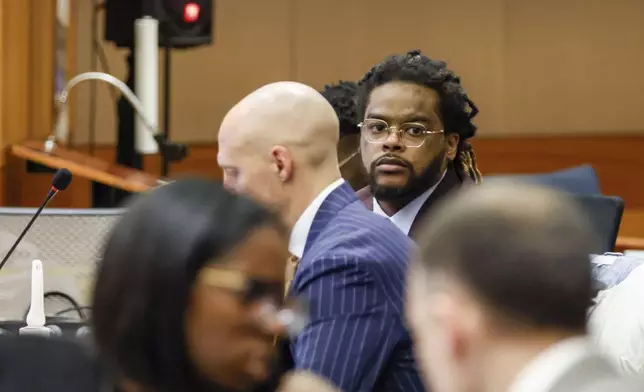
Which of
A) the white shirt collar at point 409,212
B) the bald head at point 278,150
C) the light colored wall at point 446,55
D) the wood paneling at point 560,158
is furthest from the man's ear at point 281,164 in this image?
the light colored wall at point 446,55

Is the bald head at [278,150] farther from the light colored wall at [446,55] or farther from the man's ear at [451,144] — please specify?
the light colored wall at [446,55]

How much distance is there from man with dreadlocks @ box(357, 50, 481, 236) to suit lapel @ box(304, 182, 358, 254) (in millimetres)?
727

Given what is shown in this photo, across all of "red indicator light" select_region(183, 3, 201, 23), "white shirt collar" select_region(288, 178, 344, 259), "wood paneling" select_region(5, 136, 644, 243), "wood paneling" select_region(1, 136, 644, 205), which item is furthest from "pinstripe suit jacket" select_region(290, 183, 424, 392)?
"wood paneling" select_region(1, 136, 644, 205)

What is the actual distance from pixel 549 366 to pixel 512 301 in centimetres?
7

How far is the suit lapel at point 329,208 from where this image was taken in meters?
1.84

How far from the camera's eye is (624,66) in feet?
21.4

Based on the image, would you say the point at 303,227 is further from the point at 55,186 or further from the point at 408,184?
the point at 408,184

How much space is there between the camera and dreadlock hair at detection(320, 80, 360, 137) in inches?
116

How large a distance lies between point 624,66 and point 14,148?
415 centimetres

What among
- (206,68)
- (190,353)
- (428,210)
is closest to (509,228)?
(190,353)

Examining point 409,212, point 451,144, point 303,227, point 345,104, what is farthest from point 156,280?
point 345,104

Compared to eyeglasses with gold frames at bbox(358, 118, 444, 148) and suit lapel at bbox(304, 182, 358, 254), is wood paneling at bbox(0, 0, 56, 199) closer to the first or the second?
eyeglasses with gold frames at bbox(358, 118, 444, 148)

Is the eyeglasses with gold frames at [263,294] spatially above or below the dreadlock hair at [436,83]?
below

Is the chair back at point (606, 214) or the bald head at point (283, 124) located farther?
the chair back at point (606, 214)
